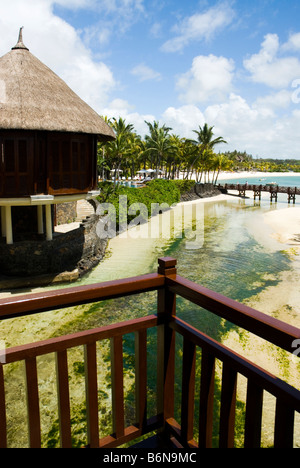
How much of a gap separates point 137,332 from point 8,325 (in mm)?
9391

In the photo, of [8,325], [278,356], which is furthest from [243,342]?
[8,325]

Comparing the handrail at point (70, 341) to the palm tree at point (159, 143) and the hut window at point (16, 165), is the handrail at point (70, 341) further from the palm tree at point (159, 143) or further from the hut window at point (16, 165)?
the palm tree at point (159, 143)

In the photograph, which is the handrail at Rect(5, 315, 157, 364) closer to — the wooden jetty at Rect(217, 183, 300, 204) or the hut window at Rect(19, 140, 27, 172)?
the hut window at Rect(19, 140, 27, 172)

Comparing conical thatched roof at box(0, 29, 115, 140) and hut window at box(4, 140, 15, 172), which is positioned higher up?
conical thatched roof at box(0, 29, 115, 140)

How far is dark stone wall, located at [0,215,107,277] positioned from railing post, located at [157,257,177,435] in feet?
39.0

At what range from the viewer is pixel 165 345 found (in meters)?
2.69

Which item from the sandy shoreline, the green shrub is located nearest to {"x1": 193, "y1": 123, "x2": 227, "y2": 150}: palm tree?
the green shrub

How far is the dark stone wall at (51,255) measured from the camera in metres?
13.5

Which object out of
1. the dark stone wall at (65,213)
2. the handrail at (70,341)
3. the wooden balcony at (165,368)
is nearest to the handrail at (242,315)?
the wooden balcony at (165,368)

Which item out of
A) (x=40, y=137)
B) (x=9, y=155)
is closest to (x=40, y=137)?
(x=40, y=137)

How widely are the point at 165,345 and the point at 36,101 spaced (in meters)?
12.2

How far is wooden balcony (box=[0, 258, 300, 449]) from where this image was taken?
5.80 feet

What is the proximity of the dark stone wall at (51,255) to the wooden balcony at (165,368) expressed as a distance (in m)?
11.9
